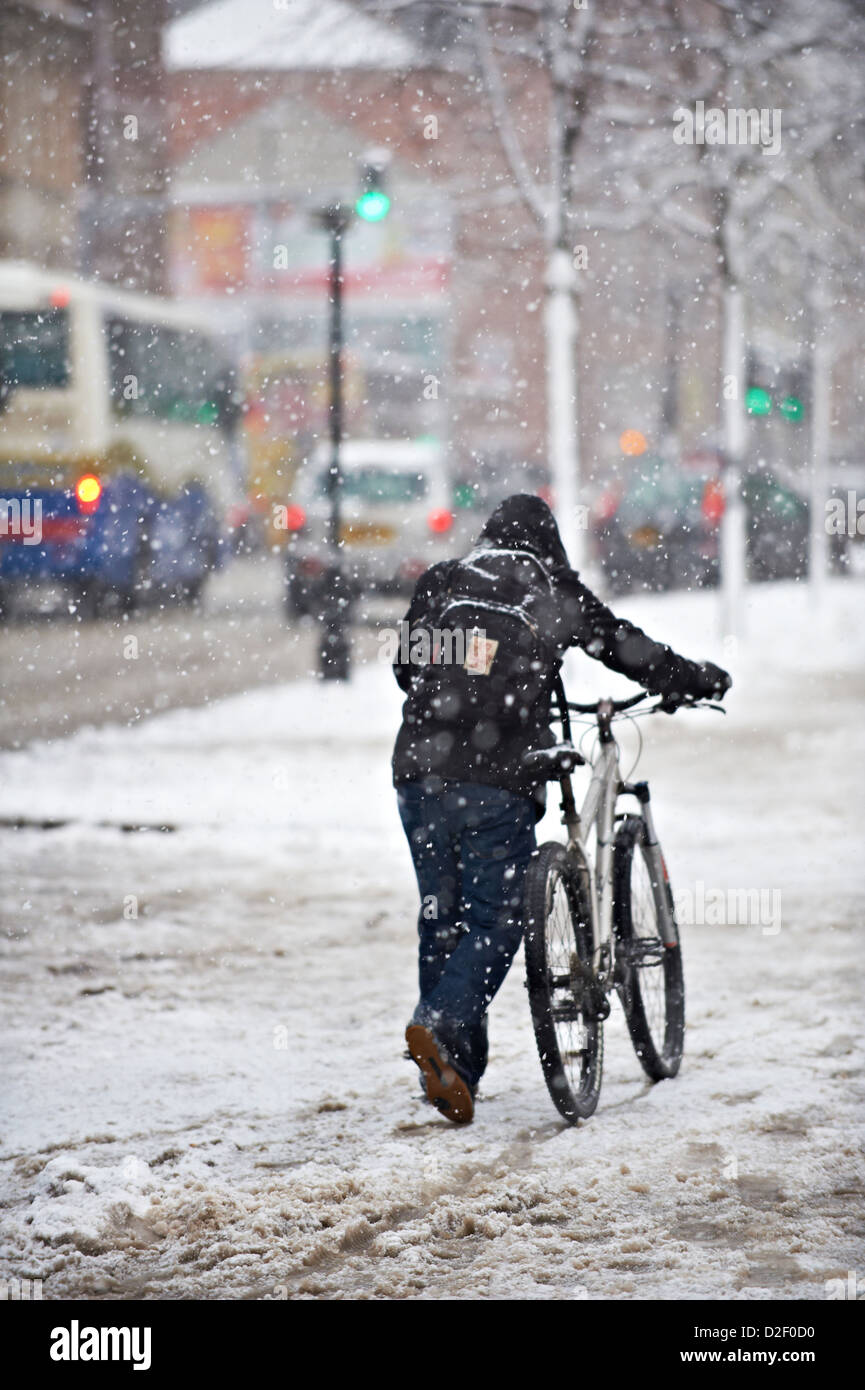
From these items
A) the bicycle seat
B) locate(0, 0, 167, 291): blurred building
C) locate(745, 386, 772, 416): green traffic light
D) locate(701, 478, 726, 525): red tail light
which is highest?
locate(0, 0, 167, 291): blurred building

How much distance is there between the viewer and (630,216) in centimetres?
1638

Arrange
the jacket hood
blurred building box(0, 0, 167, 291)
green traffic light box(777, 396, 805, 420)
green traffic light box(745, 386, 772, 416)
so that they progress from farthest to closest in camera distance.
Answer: blurred building box(0, 0, 167, 291)
green traffic light box(777, 396, 805, 420)
green traffic light box(745, 386, 772, 416)
the jacket hood

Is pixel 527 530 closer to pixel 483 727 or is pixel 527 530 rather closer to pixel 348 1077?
pixel 483 727

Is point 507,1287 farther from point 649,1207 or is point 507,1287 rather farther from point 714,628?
point 714,628

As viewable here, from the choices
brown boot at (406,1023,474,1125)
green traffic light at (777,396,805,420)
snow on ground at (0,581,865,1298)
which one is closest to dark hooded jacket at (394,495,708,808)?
brown boot at (406,1023,474,1125)

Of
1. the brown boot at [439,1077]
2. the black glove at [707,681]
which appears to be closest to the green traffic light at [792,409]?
the black glove at [707,681]

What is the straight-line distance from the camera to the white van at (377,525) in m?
17.7

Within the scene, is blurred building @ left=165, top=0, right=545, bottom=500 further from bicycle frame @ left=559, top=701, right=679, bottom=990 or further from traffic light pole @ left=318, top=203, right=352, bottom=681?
bicycle frame @ left=559, top=701, right=679, bottom=990

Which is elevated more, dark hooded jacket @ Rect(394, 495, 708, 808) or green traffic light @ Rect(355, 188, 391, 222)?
green traffic light @ Rect(355, 188, 391, 222)

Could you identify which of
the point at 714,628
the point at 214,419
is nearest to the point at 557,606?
the point at 714,628

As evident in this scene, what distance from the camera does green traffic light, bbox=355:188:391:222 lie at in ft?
40.5

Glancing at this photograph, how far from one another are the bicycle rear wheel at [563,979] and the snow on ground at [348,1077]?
14 centimetres

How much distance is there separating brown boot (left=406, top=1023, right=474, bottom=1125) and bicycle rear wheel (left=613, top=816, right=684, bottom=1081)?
0.61 metres

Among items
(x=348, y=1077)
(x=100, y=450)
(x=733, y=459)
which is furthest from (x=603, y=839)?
(x=100, y=450)
